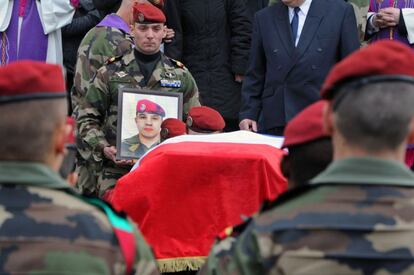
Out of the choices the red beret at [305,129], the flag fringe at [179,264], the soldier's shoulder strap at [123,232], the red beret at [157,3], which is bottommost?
the flag fringe at [179,264]

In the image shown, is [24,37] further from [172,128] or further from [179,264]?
[179,264]

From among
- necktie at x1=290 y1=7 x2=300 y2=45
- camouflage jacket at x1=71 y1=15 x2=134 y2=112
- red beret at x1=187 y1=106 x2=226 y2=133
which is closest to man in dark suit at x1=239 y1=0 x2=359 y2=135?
necktie at x1=290 y1=7 x2=300 y2=45

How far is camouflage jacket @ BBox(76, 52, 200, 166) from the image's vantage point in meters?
8.55

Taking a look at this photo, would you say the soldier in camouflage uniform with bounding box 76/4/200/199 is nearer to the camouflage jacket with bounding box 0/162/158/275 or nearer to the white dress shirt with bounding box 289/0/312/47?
the white dress shirt with bounding box 289/0/312/47

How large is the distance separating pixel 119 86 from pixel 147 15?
70 cm

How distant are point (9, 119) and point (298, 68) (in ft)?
17.0

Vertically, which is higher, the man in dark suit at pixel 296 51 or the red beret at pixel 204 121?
the man in dark suit at pixel 296 51

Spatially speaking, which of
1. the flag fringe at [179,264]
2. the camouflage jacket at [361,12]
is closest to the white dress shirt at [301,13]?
the camouflage jacket at [361,12]

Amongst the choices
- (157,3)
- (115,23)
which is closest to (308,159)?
(115,23)

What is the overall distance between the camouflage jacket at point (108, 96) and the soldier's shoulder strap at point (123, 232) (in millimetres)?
5002

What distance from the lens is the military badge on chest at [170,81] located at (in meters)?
8.59

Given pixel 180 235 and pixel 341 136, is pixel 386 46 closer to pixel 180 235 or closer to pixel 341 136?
pixel 341 136

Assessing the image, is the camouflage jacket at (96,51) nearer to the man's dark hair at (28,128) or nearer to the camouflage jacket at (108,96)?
the camouflage jacket at (108,96)

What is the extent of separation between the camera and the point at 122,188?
629 cm
